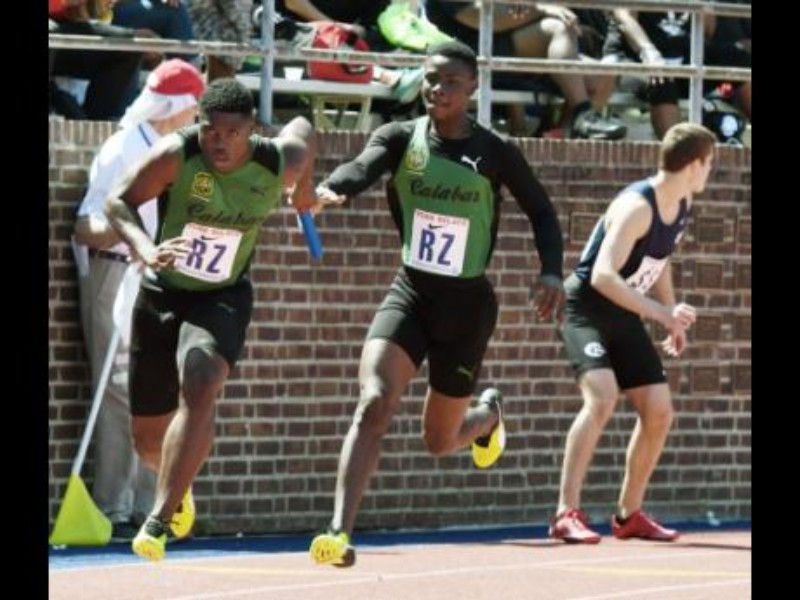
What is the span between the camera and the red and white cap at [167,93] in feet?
41.7

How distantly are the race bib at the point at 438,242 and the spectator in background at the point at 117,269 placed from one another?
2129 mm

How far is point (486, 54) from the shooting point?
1442 cm

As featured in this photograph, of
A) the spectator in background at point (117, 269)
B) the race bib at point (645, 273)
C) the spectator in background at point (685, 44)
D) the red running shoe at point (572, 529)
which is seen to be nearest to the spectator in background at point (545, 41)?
the spectator in background at point (685, 44)

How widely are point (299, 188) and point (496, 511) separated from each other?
4.57 m

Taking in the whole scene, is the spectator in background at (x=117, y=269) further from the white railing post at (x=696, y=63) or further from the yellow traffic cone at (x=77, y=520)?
the white railing post at (x=696, y=63)

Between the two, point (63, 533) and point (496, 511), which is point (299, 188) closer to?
point (63, 533)

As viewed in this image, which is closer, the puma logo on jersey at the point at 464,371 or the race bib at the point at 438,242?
the race bib at the point at 438,242

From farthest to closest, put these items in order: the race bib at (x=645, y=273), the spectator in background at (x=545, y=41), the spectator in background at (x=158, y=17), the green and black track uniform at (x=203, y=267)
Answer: the spectator in background at (x=545, y=41)
the spectator in background at (x=158, y=17)
the race bib at (x=645, y=273)
the green and black track uniform at (x=203, y=267)

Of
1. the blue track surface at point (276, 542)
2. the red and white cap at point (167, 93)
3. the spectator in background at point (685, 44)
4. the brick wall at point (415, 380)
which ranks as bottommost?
the blue track surface at point (276, 542)

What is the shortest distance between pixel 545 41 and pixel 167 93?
3.70 meters

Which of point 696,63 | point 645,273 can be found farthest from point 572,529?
point 696,63

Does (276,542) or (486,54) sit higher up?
(486,54)

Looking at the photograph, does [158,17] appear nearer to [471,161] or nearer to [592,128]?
[592,128]
